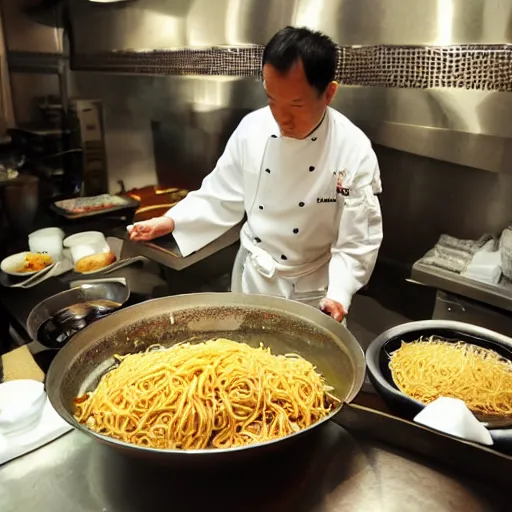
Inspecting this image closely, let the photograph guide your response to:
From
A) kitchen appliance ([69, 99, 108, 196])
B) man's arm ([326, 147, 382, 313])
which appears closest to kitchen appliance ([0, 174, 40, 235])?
kitchen appliance ([69, 99, 108, 196])

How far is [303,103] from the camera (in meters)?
1.70

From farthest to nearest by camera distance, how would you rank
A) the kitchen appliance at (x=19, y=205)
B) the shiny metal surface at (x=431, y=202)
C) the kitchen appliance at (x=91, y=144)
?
the kitchen appliance at (x=91, y=144)
the kitchen appliance at (x=19, y=205)
the shiny metal surface at (x=431, y=202)

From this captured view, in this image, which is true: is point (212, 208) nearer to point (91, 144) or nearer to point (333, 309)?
point (333, 309)

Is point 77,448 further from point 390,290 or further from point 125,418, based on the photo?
point 390,290

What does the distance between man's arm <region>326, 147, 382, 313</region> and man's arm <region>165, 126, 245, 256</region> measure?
0.57 meters

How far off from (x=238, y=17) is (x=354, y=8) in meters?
0.88

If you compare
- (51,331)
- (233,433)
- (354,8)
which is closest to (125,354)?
(233,433)

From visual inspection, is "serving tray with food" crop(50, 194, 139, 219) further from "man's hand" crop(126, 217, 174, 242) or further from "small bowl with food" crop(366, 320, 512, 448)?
"small bowl with food" crop(366, 320, 512, 448)

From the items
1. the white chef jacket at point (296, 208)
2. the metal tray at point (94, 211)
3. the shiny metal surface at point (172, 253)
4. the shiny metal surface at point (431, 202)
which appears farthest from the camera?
the metal tray at point (94, 211)

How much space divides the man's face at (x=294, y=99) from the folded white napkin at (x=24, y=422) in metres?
1.17

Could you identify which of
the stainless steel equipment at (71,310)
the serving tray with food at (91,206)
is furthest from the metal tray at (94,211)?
the stainless steel equipment at (71,310)

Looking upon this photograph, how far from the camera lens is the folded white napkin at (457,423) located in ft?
3.28

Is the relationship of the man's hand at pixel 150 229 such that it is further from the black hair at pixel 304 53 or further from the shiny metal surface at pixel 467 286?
the shiny metal surface at pixel 467 286

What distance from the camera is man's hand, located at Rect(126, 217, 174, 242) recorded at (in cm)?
214
